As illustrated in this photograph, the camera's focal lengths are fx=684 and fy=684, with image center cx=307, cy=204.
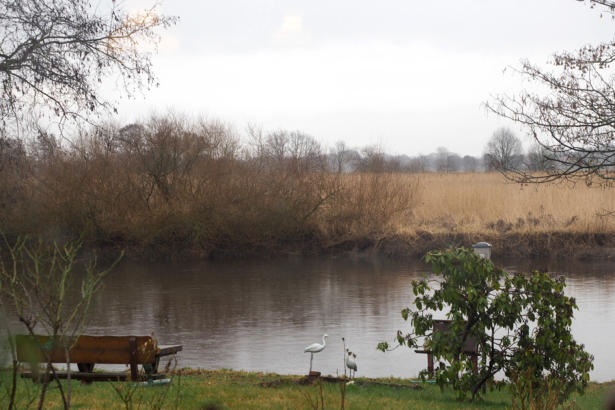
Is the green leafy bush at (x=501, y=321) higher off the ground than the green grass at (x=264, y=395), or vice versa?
the green leafy bush at (x=501, y=321)

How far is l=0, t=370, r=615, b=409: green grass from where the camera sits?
7.18 m

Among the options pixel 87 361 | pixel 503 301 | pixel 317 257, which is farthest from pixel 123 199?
pixel 503 301

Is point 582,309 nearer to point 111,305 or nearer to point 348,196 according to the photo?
point 111,305

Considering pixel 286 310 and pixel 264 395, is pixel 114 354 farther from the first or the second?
pixel 286 310

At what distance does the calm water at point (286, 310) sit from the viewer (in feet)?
37.6

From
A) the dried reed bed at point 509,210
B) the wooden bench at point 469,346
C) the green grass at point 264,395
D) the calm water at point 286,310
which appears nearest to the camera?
the green grass at point 264,395

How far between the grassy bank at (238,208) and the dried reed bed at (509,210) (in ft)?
0.22

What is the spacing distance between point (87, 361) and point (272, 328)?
641 centimetres

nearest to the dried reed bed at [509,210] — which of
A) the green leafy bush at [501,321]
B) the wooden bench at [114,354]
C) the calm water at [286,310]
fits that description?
the calm water at [286,310]

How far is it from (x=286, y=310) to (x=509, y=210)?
17.5 metres

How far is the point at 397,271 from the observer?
24750 mm

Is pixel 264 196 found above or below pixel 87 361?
above

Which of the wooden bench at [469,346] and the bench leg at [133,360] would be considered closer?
the bench leg at [133,360]

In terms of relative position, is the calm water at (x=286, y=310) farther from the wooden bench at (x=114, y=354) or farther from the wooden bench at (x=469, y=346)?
the wooden bench at (x=114, y=354)
